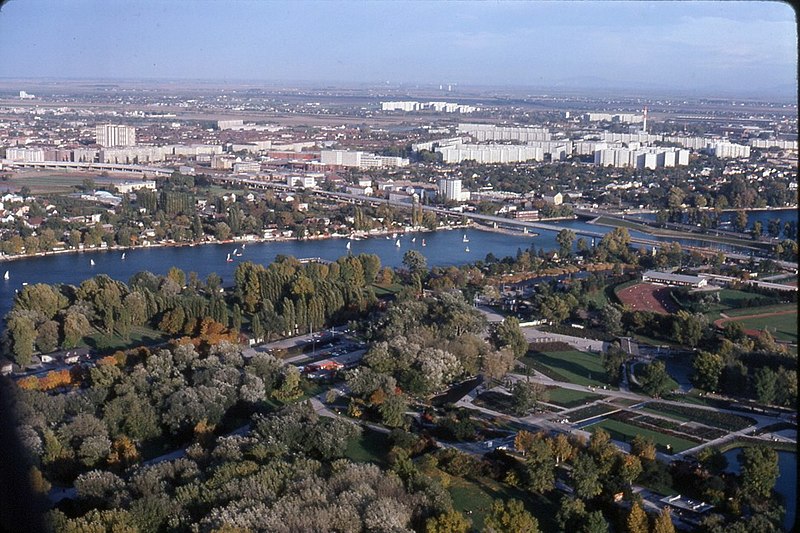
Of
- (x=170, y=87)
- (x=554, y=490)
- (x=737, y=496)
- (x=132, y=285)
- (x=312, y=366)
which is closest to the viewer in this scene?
(x=737, y=496)

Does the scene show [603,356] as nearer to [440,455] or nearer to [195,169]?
[440,455]

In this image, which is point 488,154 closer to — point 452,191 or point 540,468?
point 452,191

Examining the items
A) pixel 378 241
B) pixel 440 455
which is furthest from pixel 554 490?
pixel 378 241

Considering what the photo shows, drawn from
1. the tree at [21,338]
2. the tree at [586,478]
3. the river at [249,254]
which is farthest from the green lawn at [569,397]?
the river at [249,254]

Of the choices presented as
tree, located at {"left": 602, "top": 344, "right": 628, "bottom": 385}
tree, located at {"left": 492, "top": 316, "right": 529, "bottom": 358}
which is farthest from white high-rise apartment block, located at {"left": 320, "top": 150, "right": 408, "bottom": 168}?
tree, located at {"left": 602, "top": 344, "right": 628, "bottom": 385}

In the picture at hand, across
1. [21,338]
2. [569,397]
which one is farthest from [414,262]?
[21,338]

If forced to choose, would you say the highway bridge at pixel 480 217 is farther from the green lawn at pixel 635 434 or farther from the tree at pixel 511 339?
the green lawn at pixel 635 434
